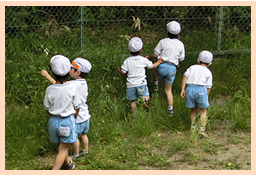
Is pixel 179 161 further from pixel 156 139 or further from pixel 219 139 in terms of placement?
pixel 219 139

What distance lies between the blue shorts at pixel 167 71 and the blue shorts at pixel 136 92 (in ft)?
1.52

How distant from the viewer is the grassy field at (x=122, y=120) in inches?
216

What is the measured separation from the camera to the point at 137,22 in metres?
8.12

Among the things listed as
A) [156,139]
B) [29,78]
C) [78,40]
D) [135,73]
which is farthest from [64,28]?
[156,139]

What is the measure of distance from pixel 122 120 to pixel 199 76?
1.41 m

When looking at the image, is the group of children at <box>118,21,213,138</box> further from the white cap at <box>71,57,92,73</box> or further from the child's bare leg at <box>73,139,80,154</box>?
the child's bare leg at <box>73,139,80,154</box>

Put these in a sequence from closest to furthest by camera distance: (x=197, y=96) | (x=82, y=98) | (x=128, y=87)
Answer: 1. (x=82, y=98)
2. (x=197, y=96)
3. (x=128, y=87)

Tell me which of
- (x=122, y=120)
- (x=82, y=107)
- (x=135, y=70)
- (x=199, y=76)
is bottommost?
(x=122, y=120)

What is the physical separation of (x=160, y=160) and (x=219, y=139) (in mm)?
1291

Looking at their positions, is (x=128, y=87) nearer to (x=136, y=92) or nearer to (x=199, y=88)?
(x=136, y=92)

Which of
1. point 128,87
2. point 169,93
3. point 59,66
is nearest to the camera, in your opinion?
point 59,66

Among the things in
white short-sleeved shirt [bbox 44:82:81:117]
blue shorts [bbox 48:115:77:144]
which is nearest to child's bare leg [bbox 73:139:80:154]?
blue shorts [bbox 48:115:77:144]

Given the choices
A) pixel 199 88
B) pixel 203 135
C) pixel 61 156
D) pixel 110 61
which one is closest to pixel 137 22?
pixel 110 61

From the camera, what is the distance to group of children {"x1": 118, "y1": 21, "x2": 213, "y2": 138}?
620 centimetres
